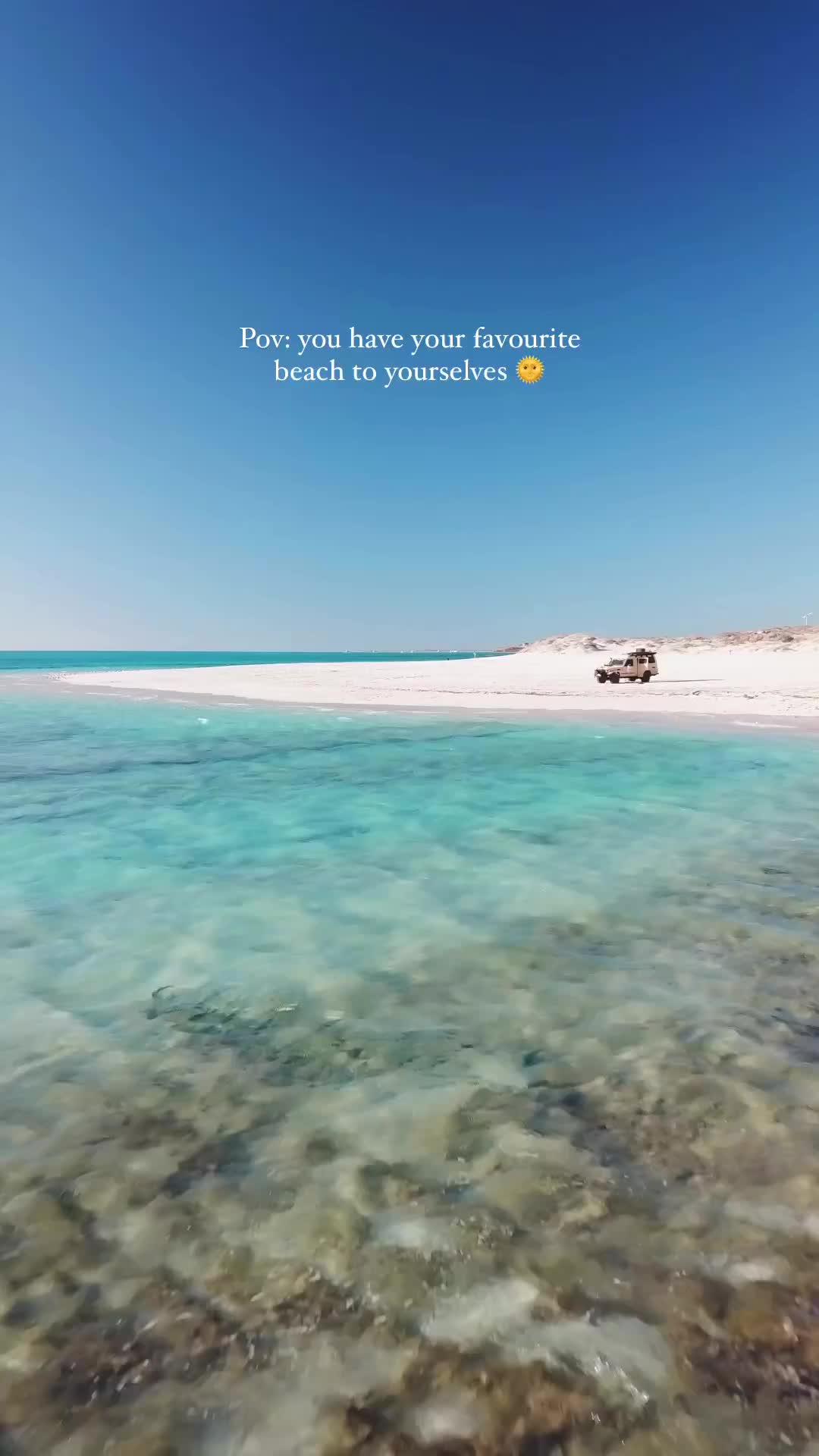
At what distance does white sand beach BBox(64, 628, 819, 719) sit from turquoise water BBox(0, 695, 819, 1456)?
22486 mm

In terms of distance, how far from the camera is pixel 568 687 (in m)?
44.7

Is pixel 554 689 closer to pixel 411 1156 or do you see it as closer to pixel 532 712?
pixel 532 712

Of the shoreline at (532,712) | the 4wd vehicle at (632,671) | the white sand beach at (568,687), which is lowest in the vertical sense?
the shoreline at (532,712)

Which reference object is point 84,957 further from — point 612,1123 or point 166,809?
Result: point 166,809

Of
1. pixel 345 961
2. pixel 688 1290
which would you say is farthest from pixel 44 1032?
pixel 688 1290

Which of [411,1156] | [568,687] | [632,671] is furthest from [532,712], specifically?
[411,1156]

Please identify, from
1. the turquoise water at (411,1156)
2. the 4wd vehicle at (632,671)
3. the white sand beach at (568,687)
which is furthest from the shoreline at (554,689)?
the turquoise water at (411,1156)

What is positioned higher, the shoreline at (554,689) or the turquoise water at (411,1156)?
the shoreline at (554,689)

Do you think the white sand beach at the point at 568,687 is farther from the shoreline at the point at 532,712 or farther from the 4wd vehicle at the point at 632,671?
the 4wd vehicle at the point at 632,671

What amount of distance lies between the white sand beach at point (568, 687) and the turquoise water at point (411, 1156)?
22486 millimetres

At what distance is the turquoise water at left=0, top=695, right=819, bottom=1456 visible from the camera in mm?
2617

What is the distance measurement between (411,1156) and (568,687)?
42092 millimetres

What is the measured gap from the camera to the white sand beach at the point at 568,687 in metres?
32.3

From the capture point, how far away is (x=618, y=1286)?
10.0 ft
